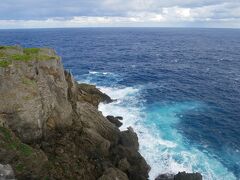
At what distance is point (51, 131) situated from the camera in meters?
39.2

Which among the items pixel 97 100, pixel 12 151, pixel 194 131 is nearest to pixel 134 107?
pixel 97 100

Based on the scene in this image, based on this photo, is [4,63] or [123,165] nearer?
[4,63]

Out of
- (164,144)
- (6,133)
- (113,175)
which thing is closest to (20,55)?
(6,133)

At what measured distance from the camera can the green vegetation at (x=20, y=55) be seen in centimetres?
3588

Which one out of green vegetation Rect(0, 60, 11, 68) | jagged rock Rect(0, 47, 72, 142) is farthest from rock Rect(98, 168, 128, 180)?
green vegetation Rect(0, 60, 11, 68)

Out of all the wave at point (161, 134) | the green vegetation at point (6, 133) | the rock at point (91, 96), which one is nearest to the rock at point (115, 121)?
the wave at point (161, 134)

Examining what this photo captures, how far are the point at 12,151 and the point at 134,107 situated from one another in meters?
34.5

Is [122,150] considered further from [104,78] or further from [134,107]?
[104,78]

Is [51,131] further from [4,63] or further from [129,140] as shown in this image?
[129,140]

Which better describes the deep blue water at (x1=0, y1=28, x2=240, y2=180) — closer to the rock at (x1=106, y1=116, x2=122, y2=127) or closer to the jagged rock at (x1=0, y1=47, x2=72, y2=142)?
the rock at (x1=106, y1=116, x2=122, y2=127)

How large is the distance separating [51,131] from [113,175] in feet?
36.4

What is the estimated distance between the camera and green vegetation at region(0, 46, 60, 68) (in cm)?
3588

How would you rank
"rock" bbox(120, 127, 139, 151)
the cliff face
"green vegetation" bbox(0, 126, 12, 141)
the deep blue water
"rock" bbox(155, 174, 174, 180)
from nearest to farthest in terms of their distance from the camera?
"green vegetation" bbox(0, 126, 12, 141) < the cliff face < "rock" bbox(155, 174, 174, 180) < "rock" bbox(120, 127, 139, 151) < the deep blue water

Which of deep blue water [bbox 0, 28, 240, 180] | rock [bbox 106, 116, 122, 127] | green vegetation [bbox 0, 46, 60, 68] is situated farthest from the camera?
rock [bbox 106, 116, 122, 127]
